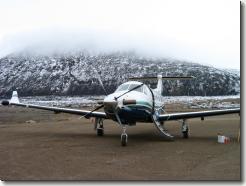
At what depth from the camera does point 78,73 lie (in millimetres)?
11164

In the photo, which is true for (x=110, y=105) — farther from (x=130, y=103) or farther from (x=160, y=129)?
(x=160, y=129)

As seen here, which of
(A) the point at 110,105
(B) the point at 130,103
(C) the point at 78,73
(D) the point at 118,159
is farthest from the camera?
(B) the point at 130,103

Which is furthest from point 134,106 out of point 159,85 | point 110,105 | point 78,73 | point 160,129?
point 159,85

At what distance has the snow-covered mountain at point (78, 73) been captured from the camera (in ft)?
35.3

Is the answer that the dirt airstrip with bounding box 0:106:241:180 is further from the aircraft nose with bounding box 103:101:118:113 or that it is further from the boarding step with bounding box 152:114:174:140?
the aircraft nose with bounding box 103:101:118:113

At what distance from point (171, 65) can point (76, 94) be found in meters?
3.06

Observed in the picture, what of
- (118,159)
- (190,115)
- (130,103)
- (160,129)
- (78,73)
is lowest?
(118,159)

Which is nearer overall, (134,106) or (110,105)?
(110,105)

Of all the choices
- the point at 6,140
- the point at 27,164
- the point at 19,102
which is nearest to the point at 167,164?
the point at 27,164

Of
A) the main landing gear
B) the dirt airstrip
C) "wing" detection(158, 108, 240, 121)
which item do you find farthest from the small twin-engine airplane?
the main landing gear

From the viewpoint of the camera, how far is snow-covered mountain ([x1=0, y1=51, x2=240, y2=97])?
10.8 meters

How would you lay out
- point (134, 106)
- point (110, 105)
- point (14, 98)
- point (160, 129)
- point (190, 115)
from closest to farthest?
point (110, 105)
point (134, 106)
point (14, 98)
point (160, 129)
point (190, 115)

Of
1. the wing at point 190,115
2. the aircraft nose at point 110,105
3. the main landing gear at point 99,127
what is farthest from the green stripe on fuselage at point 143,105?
the main landing gear at point 99,127

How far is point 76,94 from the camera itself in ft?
37.9
